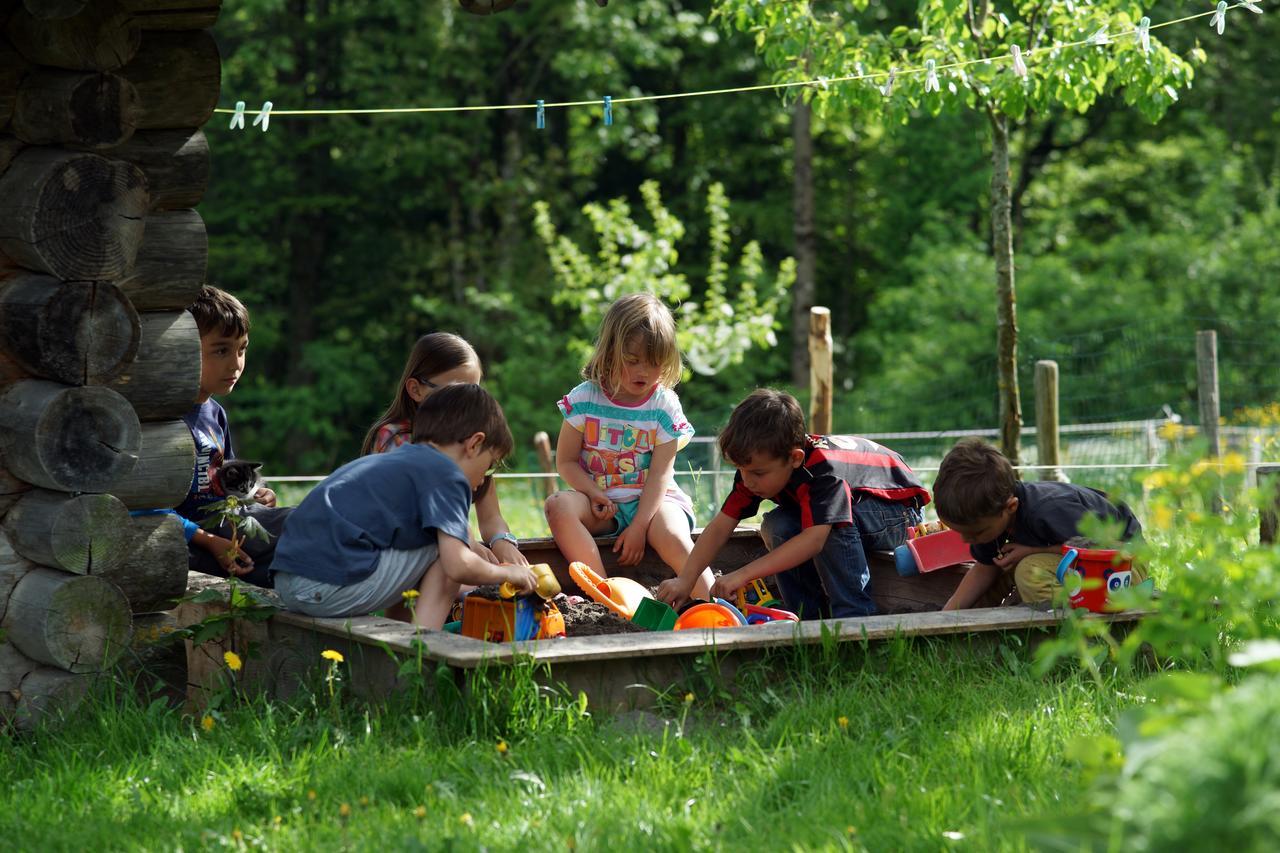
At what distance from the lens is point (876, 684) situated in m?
3.84

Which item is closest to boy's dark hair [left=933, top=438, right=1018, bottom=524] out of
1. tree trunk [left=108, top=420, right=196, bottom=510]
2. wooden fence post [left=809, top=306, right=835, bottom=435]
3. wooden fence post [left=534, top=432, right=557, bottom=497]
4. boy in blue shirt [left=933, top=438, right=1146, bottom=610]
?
boy in blue shirt [left=933, top=438, right=1146, bottom=610]

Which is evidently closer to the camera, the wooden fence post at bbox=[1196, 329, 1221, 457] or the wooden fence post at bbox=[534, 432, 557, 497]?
the wooden fence post at bbox=[1196, 329, 1221, 457]

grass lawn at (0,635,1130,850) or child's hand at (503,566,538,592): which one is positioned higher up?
child's hand at (503,566,538,592)

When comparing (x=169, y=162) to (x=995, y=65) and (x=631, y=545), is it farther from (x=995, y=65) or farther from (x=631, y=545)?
(x=995, y=65)

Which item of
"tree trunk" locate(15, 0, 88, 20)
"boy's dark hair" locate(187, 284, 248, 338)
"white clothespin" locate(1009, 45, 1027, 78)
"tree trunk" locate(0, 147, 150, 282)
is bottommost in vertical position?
"boy's dark hair" locate(187, 284, 248, 338)

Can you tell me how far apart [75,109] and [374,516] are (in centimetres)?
142

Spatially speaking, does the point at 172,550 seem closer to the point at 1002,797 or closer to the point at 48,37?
the point at 48,37

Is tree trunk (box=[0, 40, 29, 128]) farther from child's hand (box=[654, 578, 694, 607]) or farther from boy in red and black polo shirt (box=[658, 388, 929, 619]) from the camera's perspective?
child's hand (box=[654, 578, 694, 607])

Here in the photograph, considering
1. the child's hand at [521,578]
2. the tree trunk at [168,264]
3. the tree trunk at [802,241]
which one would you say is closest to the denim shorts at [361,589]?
the child's hand at [521,578]

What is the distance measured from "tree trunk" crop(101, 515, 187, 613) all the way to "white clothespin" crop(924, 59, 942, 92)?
4.19 meters

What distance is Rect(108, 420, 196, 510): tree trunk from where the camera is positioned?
4340 mm

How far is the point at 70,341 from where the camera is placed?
13.2 ft

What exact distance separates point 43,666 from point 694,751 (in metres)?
2.02

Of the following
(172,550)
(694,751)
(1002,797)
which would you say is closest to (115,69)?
(172,550)
